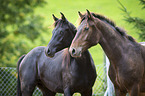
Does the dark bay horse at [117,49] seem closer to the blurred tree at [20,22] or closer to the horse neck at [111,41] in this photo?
the horse neck at [111,41]

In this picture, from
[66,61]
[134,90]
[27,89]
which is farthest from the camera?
[27,89]

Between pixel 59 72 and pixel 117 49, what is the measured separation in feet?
4.61

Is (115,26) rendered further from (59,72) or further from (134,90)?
(59,72)

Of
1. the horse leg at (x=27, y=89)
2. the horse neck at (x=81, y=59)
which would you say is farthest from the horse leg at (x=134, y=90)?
the horse leg at (x=27, y=89)

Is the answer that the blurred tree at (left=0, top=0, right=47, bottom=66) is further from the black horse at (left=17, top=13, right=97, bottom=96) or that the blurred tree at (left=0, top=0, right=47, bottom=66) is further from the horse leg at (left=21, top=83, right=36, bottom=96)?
the horse leg at (left=21, top=83, right=36, bottom=96)

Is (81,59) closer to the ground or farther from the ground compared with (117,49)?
closer to the ground

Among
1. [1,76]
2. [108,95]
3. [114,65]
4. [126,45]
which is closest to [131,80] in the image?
[114,65]

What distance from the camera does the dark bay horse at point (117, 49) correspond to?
361 centimetres

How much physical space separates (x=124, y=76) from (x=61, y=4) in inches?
678

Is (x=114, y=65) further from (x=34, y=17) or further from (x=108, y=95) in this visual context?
(x=34, y=17)

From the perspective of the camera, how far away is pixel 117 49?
3818 mm

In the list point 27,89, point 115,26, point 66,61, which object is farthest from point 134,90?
point 27,89

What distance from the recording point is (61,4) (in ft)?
65.8

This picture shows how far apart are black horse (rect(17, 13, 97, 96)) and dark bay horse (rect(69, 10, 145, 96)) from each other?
584 mm
